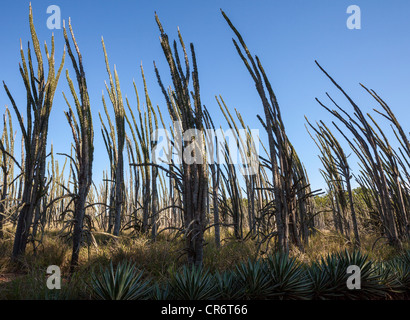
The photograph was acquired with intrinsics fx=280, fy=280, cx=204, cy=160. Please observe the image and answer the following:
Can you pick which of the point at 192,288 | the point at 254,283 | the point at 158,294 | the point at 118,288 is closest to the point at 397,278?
the point at 254,283

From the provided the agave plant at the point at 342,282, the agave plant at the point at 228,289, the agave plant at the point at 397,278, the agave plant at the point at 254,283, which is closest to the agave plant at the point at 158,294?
the agave plant at the point at 228,289

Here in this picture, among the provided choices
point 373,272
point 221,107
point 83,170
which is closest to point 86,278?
point 83,170

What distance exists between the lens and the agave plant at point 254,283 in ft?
7.29

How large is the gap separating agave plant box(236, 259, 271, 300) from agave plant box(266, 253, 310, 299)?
0.17 feet

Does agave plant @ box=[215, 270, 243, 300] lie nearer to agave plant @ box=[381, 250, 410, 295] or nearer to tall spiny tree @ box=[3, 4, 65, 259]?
agave plant @ box=[381, 250, 410, 295]

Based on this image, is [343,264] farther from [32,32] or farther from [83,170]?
[32,32]

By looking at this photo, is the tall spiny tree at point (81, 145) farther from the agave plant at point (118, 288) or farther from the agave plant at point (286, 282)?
the agave plant at point (286, 282)

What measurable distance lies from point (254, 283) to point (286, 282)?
30cm

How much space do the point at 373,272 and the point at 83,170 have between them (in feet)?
10.6

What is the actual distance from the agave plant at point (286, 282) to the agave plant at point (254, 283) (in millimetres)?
52

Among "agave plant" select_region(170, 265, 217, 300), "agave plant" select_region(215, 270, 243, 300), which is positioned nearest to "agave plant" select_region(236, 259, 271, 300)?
"agave plant" select_region(215, 270, 243, 300)

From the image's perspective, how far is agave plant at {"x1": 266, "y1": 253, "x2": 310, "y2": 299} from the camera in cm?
229

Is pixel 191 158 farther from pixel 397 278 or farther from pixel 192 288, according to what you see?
pixel 397 278

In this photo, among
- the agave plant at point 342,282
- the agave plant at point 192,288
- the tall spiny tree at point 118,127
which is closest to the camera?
the agave plant at point 192,288
